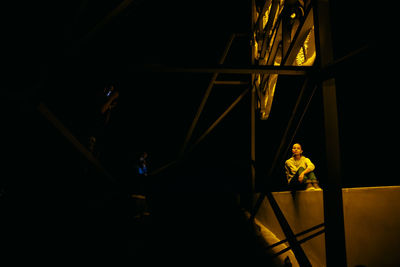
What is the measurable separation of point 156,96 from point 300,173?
19.4ft

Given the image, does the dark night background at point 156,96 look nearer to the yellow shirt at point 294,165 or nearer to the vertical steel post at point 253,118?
→ the vertical steel post at point 253,118

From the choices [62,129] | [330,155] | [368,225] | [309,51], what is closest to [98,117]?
[62,129]

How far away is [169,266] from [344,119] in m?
6.65

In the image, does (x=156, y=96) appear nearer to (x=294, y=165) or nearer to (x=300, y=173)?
(x=294, y=165)

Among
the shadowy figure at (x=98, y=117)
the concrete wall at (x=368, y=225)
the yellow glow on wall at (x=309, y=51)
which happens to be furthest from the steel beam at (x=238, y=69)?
the shadowy figure at (x=98, y=117)

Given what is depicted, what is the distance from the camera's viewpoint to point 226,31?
19.8 feet

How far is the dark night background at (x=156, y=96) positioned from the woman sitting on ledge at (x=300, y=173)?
0.52 meters

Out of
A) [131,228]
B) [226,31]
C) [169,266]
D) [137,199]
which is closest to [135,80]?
[226,31]

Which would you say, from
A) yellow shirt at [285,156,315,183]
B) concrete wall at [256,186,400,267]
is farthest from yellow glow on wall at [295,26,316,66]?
yellow shirt at [285,156,315,183]

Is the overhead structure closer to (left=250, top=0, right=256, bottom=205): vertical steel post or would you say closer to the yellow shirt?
(left=250, top=0, right=256, bottom=205): vertical steel post

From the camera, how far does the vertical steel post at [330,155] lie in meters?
2.28

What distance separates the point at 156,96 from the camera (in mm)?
8555

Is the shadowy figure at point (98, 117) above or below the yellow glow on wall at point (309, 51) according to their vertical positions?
below

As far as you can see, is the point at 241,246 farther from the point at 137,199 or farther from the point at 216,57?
the point at 216,57
